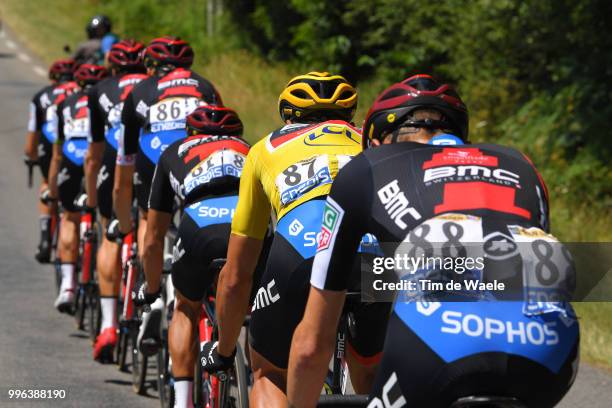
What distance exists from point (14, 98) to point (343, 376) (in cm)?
2467

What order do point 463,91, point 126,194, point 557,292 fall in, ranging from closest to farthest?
point 557,292, point 126,194, point 463,91

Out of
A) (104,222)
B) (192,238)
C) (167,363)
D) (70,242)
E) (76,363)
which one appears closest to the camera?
(192,238)

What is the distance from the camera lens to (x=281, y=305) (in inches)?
187

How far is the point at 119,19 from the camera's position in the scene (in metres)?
38.0

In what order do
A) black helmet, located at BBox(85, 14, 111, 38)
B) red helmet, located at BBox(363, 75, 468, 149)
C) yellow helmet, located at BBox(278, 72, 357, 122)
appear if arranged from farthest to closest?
black helmet, located at BBox(85, 14, 111, 38) < yellow helmet, located at BBox(278, 72, 357, 122) < red helmet, located at BBox(363, 75, 468, 149)

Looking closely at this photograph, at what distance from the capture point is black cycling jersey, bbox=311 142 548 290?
11.4 ft

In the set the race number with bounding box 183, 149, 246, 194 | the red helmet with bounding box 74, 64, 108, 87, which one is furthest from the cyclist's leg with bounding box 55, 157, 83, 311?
the race number with bounding box 183, 149, 246, 194

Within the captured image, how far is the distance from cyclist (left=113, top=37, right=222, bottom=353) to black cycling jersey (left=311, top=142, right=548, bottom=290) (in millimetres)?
4320

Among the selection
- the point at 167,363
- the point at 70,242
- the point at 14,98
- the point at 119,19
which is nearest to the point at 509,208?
the point at 167,363

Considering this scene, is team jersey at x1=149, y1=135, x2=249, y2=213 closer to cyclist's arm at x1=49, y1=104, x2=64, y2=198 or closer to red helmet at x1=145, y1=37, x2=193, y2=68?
red helmet at x1=145, y1=37, x2=193, y2=68

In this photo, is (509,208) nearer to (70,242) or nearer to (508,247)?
(508,247)

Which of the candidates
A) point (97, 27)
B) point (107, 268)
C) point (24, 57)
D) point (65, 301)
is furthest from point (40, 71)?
point (107, 268)

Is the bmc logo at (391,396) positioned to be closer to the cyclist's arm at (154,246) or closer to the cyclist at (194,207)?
the cyclist at (194,207)

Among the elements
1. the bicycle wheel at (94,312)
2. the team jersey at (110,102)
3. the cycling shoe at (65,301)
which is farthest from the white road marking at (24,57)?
the team jersey at (110,102)
